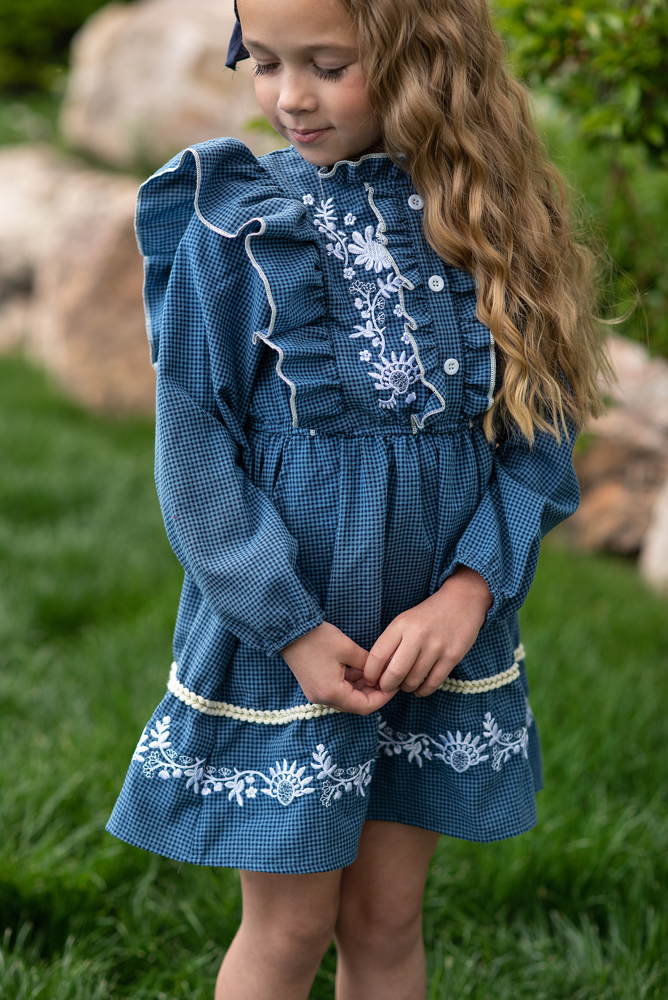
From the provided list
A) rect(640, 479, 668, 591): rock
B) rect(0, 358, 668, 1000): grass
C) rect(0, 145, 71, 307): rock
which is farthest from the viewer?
rect(0, 145, 71, 307): rock

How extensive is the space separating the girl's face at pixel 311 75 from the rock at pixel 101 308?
13.8 feet

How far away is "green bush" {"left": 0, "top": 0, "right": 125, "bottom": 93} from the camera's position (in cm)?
866

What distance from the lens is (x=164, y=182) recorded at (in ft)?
3.81

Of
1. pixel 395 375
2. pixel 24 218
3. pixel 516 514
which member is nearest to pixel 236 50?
pixel 395 375

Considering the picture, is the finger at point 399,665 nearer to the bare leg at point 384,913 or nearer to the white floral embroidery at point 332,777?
the white floral embroidery at point 332,777

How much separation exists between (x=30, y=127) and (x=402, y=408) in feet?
27.2

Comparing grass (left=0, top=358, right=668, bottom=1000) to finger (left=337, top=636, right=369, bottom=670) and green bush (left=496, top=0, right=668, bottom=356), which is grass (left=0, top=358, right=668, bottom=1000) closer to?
finger (left=337, top=636, right=369, bottom=670)

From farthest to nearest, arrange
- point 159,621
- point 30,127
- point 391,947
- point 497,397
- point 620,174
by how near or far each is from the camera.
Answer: point 30,127
point 159,621
point 620,174
point 391,947
point 497,397

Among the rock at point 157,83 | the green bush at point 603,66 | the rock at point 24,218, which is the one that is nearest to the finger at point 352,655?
the green bush at point 603,66

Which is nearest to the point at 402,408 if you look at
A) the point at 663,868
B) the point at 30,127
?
the point at 663,868

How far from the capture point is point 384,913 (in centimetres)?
138

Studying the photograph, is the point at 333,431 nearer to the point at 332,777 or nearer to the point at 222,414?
the point at 222,414

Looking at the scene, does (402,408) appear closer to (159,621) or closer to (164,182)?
(164,182)

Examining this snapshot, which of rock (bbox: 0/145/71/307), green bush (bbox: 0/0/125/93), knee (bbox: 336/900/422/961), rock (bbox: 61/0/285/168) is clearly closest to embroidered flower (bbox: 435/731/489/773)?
knee (bbox: 336/900/422/961)
